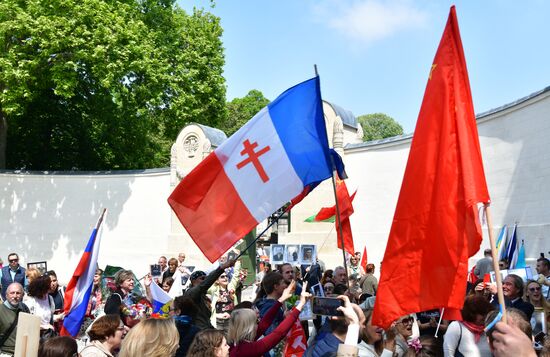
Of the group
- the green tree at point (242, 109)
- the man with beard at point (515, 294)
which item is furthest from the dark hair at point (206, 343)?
the green tree at point (242, 109)

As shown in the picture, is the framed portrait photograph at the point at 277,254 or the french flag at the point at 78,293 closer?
the french flag at the point at 78,293

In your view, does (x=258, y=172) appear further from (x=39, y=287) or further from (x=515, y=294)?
(x=515, y=294)

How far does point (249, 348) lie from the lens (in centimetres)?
461

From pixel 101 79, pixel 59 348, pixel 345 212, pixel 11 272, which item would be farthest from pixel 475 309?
pixel 101 79

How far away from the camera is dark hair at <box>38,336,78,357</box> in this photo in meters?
4.15

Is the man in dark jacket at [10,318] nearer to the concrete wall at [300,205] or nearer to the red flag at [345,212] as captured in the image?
the red flag at [345,212]

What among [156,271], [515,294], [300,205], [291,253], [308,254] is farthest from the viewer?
[300,205]

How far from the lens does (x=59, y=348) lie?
4.17 metres

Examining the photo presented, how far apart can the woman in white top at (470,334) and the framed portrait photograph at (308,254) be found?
1144cm

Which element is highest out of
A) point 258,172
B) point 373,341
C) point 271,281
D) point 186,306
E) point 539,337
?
point 258,172

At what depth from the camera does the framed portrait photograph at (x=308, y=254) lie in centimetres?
1631

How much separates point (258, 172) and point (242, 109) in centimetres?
4292

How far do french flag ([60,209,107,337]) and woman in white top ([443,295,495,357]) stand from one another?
4.58m

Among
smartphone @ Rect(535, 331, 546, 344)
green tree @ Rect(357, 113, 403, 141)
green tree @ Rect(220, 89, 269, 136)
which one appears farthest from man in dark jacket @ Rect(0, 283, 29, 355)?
green tree @ Rect(357, 113, 403, 141)
